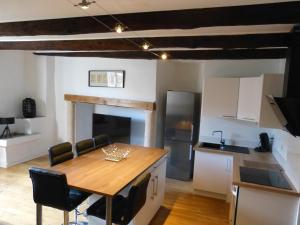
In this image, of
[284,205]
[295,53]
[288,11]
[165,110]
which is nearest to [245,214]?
[284,205]

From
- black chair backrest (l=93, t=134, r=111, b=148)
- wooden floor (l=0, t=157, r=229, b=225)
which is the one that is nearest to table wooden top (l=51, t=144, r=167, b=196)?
black chair backrest (l=93, t=134, r=111, b=148)

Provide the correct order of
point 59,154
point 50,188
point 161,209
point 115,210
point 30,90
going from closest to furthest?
point 50,188, point 115,210, point 59,154, point 161,209, point 30,90

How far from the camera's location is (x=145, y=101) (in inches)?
194

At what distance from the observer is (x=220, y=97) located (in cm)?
411

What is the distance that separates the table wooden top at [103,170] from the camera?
2256 millimetres

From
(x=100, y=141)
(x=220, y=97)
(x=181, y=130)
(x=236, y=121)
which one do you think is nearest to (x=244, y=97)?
(x=220, y=97)

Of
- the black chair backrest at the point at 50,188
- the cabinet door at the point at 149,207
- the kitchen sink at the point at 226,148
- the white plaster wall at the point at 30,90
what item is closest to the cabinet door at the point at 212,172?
the kitchen sink at the point at 226,148

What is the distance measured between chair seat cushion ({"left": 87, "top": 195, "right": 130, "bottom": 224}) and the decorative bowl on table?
0.58 m

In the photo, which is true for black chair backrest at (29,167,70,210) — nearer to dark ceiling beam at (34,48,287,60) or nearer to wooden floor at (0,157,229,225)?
wooden floor at (0,157,229,225)

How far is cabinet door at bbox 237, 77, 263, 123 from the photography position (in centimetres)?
324

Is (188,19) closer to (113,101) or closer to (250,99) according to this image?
(250,99)

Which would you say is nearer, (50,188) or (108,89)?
(50,188)

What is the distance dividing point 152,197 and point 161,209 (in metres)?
0.53

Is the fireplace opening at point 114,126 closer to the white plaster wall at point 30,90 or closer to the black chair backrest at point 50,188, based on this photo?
the white plaster wall at point 30,90
